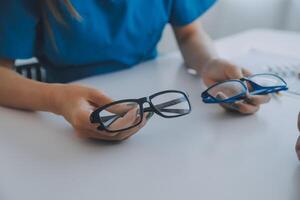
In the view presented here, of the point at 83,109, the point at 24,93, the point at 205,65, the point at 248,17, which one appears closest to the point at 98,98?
the point at 83,109

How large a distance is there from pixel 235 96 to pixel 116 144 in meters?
0.16

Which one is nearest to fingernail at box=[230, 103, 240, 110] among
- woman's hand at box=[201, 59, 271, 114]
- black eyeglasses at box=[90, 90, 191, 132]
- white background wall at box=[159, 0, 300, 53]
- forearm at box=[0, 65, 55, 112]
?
woman's hand at box=[201, 59, 271, 114]

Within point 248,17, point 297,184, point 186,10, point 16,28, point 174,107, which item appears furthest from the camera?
point 248,17

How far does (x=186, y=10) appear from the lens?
726 mm

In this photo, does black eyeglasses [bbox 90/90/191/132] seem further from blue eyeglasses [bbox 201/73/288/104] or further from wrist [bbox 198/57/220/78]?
wrist [bbox 198/57/220/78]

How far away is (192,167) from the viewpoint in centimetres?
39

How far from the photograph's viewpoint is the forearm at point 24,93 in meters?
0.49

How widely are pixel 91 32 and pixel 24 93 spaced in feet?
0.53

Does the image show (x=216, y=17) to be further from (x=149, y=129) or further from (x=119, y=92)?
(x=149, y=129)

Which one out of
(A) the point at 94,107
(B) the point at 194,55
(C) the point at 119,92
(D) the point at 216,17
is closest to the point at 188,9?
(B) the point at 194,55

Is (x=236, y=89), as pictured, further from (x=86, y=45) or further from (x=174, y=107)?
(x=86, y=45)

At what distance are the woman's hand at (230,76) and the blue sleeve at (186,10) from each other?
14 centimetres

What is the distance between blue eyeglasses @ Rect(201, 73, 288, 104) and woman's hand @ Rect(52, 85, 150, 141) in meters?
0.12

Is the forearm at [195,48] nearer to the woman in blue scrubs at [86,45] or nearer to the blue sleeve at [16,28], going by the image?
the woman in blue scrubs at [86,45]
